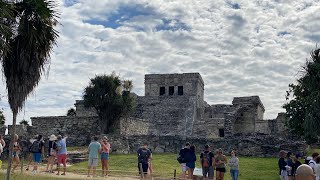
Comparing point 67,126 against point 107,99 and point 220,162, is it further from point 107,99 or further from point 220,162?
point 220,162

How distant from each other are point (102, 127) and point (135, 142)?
13.1 feet

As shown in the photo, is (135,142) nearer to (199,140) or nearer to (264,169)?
(199,140)

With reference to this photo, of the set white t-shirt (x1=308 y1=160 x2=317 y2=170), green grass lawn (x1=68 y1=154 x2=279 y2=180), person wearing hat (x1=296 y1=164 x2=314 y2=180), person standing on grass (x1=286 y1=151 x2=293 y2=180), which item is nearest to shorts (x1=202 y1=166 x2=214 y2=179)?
green grass lawn (x1=68 y1=154 x2=279 y2=180)

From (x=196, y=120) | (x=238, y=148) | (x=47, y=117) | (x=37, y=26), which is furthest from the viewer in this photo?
(x=196, y=120)

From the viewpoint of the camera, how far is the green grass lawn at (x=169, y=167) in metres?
14.5

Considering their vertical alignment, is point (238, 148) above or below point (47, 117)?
below

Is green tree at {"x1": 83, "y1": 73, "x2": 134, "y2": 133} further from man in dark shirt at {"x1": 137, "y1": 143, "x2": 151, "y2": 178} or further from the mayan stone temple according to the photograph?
man in dark shirt at {"x1": 137, "y1": 143, "x2": 151, "y2": 178}

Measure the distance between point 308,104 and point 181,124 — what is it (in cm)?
2043

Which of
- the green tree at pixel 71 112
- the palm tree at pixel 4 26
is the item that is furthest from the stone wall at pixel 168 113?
the palm tree at pixel 4 26

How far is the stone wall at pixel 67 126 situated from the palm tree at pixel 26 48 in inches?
680

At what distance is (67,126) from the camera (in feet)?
91.5

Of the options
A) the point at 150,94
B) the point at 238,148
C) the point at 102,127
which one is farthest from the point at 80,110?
the point at 238,148

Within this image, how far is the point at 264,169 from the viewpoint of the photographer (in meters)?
16.7

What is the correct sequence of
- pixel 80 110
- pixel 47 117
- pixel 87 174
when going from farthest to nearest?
pixel 80 110 → pixel 47 117 → pixel 87 174
